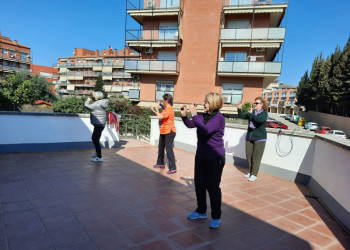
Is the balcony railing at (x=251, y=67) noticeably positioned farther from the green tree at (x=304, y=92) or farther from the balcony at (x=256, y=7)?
the green tree at (x=304, y=92)

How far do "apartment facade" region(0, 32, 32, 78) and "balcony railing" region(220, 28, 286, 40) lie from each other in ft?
172

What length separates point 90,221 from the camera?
2.73m

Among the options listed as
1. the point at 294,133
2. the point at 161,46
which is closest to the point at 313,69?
the point at 161,46

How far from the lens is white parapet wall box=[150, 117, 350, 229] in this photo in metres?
3.18

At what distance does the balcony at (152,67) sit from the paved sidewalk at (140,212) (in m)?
16.6

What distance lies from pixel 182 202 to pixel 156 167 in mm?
2013

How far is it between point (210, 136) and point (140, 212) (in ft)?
4.76

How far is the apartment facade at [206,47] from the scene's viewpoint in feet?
61.9

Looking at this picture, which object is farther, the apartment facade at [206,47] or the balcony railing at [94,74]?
the balcony railing at [94,74]

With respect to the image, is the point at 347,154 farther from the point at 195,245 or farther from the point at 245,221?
the point at 195,245

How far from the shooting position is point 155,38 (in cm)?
2145

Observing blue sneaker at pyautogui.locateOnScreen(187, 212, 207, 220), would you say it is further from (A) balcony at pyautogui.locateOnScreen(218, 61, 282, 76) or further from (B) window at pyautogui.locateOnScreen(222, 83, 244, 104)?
(B) window at pyautogui.locateOnScreen(222, 83, 244, 104)

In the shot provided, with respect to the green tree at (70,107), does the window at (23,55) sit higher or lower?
higher

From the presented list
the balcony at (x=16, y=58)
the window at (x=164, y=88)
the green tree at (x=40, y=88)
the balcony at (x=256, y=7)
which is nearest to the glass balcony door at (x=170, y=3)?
the balcony at (x=256, y=7)
